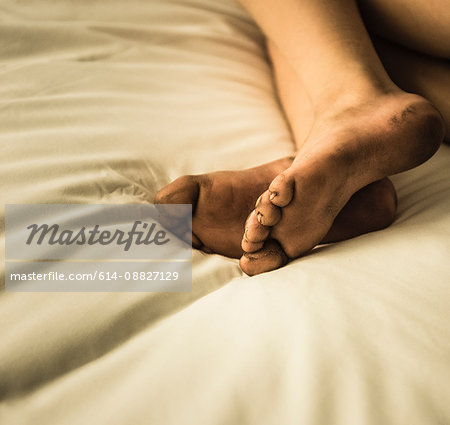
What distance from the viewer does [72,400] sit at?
0.35m

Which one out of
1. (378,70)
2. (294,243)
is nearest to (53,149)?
(294,243)

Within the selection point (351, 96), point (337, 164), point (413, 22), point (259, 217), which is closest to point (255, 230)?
point (259, 217)

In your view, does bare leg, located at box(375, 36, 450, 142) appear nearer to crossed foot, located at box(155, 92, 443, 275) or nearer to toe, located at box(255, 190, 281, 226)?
crossed foot, located at box(155, 92, 443, 275)

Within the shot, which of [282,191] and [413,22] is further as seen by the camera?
[413,22]

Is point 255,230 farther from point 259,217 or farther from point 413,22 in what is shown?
point 413,22

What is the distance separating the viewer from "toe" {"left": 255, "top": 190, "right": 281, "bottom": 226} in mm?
495

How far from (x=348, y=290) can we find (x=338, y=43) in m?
0.38

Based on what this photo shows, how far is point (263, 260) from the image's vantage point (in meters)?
0.52

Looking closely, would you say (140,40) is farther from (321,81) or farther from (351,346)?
(351,346)
